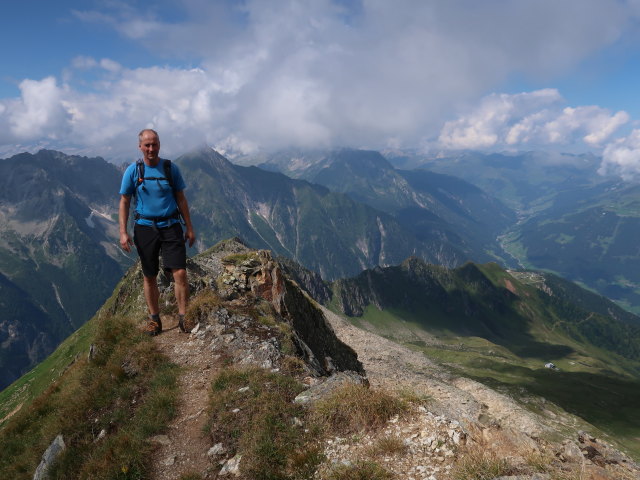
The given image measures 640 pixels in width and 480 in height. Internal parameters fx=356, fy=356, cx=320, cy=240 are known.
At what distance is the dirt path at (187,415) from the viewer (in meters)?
8.13

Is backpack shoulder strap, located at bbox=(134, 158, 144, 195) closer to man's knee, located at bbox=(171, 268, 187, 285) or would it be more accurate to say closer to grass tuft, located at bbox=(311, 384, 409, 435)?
man's knee, located at bbox=(171, 268, 187, 285)

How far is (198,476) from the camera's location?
7.65 meters

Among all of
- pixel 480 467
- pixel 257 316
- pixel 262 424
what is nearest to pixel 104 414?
→ pixel 262 424

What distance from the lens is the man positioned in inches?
459

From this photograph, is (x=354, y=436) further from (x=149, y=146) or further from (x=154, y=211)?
(x=149, y=146)

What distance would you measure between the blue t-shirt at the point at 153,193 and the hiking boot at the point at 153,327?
4.47m

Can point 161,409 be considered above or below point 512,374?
above

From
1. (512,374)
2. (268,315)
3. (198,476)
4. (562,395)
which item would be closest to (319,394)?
(198,476)

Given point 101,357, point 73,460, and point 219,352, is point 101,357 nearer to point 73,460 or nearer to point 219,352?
point 219,352

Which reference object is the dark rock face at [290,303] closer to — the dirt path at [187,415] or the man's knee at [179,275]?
the man's knee at [179,275]

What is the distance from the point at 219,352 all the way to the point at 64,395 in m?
5.26

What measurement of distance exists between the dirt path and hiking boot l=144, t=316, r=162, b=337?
256 mm

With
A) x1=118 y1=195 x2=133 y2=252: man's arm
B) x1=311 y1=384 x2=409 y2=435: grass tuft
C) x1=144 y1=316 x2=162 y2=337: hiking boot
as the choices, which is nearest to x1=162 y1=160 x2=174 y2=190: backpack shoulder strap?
x1=118 y1=195 x2=133 y2=252: man's arm

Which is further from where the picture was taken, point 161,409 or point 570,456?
point 161,409
